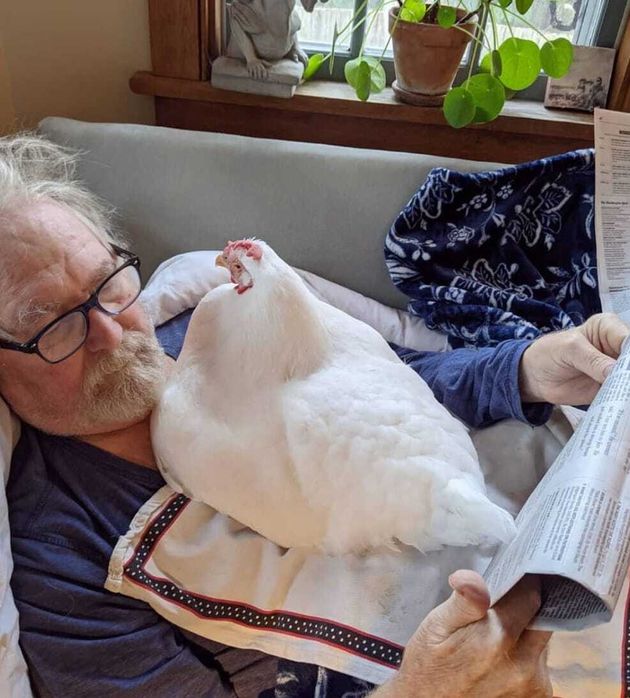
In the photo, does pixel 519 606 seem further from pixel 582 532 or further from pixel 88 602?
pixel 88 602

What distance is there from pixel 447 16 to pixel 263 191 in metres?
0.57

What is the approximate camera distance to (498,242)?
1306mm

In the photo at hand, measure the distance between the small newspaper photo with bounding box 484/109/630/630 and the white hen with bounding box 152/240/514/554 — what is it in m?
0.13

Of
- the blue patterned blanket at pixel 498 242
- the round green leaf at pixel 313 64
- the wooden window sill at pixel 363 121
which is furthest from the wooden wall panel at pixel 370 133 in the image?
the blue patterned blanket at pixel 498 242

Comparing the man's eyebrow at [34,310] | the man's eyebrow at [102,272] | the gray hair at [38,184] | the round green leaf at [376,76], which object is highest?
the round green leaf at [376,76]

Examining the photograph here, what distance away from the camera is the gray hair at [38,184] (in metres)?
0.92

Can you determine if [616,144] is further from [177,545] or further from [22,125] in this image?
[22,125]

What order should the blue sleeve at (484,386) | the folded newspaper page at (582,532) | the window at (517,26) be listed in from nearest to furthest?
the folded newspaper page at (582,532) < the blue sleeve at (484,386) < the window at (517,26)

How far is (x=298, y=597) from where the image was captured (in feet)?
2.67

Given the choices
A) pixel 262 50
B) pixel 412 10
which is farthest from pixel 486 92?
pixel 262 50

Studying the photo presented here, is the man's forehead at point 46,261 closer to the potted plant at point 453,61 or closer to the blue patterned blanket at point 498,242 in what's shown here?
the blue patterned blanket at point 498,242

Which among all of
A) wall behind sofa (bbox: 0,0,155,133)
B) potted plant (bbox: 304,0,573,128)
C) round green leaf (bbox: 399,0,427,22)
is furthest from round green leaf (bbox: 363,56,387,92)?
wall behind sofa (bbox: 0,0,155,133)

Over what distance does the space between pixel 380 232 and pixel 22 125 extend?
1.08 metres

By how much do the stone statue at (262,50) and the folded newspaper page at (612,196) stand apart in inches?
29.6
